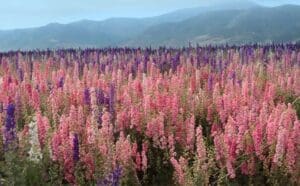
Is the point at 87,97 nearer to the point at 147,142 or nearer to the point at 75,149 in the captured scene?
the point at 147,142

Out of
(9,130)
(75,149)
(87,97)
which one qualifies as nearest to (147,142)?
(75,149)

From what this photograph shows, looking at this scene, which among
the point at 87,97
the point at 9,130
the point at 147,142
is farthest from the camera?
the point at 87,97

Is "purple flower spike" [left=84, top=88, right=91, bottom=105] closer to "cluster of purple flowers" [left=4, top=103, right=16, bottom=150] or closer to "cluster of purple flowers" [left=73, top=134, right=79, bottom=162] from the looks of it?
"cluster of purple flowers" [left=73, top=134, right=79, bottom=162]

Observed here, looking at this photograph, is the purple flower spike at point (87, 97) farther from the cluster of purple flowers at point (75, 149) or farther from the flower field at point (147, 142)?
the cluster of purple flowers at point (75, 149)

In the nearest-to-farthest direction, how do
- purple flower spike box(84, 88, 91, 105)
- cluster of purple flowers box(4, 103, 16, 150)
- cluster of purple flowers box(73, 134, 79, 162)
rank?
cluster of purple flowers box(4, 103, 16, 150)
cluster of purple flowers box(73, 134, 79, 162)
purple flower spike box(84, 88, 91, 105)

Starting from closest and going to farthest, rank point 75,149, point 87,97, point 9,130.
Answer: point 9,130 < point 75,149 < point 87,97

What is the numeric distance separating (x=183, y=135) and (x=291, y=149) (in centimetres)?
147

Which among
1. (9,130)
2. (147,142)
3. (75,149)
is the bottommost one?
(147,142)

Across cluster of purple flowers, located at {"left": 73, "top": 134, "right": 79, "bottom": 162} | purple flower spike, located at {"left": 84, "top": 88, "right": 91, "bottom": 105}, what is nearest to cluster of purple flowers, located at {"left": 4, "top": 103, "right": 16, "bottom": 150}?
cluster of purple flowers, located at {"left": 73, "top": 134, "right": 79, "bottom": 162}

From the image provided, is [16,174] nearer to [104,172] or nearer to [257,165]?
[104,172]

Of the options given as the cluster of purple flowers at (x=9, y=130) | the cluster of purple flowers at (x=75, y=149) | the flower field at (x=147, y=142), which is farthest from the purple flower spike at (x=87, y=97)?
the cluster of purple flowers at (x=9, y=130)

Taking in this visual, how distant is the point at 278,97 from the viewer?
35.7 ft

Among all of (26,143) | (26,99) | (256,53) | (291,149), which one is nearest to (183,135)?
(291,149)

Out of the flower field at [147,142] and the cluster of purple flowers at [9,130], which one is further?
the flower field at [147,142]
